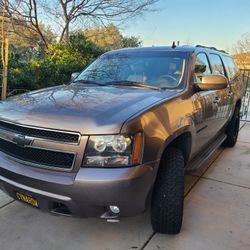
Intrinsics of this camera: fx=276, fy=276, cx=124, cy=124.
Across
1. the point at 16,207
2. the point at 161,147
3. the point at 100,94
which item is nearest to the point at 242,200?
the point at 161,147

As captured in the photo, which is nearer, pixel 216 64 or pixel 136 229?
pixel 136 229

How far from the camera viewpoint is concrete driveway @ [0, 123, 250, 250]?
229 cm

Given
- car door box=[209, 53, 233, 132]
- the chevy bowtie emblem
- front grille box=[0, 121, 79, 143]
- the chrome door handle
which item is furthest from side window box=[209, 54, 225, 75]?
the chevy bowtie emblem

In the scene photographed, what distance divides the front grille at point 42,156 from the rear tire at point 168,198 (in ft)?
2.54

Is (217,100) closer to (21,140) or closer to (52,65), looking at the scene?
(21,140)

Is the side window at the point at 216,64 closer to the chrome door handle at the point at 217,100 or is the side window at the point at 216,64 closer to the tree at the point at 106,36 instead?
the chrome door handle at the point at 217,100

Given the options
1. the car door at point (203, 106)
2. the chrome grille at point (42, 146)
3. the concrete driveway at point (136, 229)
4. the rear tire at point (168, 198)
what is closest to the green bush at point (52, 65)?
the concrete driveway at point (136, 229)

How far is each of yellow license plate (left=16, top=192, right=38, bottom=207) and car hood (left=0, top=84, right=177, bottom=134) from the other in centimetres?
58

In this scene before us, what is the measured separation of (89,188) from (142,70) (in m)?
1.72

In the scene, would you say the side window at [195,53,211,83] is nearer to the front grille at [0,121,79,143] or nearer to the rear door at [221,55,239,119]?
the rear door at [221,55,239,119]

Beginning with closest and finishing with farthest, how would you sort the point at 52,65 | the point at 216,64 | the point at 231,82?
the point at 216,64, the point at 231,82, the point at 52,65

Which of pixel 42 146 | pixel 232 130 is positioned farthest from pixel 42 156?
pixel 232 130

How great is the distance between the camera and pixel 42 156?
1979 millimetres

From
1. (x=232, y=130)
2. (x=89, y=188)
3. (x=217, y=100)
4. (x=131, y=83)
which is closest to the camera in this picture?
(x=89, y=188)
